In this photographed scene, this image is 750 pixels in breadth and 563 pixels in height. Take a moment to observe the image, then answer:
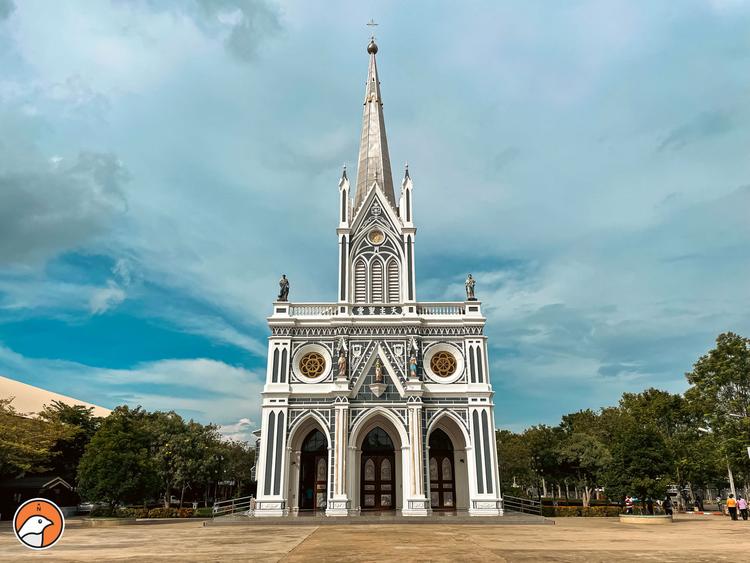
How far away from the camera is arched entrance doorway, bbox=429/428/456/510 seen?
28.7 meters

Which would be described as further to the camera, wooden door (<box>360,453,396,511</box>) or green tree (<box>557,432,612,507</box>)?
green tree (<box>557,432,612,507</box>)

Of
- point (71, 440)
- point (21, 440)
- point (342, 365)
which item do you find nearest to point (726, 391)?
point (342, 365)

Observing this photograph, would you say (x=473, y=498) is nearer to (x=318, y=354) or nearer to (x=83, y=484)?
(x=318, y=354)

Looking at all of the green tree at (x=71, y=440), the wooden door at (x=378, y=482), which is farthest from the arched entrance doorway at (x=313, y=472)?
the green tree at (x=71, y=440)

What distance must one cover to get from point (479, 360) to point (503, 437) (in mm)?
40596

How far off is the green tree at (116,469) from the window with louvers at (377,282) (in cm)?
1507

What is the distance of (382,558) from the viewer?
36.9 ft

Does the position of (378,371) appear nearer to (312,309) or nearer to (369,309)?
(369,309)

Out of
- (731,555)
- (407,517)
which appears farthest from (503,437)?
(731,555)

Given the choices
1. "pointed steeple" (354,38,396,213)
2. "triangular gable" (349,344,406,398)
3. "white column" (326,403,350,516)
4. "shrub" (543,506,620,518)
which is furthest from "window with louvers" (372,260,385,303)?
"shrub" (543,506,620,518)

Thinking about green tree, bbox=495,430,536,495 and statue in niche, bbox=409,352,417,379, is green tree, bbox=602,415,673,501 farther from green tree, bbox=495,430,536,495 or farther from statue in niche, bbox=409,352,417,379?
green tree, bbox=495,430,536,495

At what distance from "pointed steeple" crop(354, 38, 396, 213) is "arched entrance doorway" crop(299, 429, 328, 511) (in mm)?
14725

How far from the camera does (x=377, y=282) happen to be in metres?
32.2

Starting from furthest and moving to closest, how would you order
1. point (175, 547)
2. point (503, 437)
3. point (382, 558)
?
point (503, 437) → point (175, 547) → point (382, 558)
